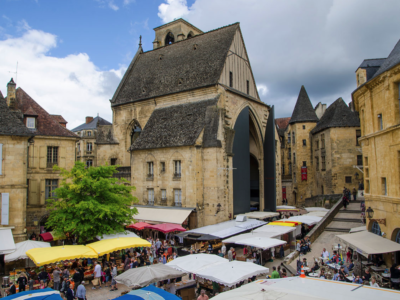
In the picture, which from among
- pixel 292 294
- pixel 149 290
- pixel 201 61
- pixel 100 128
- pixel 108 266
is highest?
pixel 201 61

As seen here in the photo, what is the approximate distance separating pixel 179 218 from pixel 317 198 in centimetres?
1610

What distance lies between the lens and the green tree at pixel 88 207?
14.6m

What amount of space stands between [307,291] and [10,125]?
600 inches

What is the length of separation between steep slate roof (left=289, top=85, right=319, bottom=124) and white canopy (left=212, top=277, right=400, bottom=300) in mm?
31204

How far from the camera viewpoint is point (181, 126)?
23203 millimetres

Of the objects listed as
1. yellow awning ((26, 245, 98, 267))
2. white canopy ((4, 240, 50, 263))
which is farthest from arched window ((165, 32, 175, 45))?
yellow awning ((26, 245, 98, 267))

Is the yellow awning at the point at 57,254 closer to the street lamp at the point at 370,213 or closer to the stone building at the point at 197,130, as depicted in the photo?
the stone building at the point at 197,130

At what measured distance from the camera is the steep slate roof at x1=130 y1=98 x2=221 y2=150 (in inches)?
859

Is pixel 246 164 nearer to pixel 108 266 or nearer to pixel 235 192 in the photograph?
pixel 235 192

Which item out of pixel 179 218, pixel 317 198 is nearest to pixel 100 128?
pixel 179 218

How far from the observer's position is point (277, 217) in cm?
2566

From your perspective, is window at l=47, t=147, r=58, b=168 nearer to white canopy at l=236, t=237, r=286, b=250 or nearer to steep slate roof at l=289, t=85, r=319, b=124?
white canopy at l=236, t=237, r=286, b=250

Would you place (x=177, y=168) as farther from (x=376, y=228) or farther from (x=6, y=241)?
(x=376, y=228)

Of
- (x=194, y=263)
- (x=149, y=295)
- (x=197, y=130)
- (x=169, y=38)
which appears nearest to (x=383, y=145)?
(x=194, y=263)
